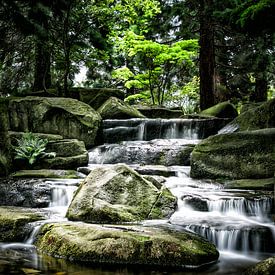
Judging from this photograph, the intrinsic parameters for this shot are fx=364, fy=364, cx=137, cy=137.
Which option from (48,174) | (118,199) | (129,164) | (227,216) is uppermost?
(129,164)

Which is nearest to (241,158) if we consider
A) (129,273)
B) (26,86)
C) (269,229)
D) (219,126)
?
(269,229)

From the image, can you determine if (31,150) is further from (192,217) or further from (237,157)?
(237,157)

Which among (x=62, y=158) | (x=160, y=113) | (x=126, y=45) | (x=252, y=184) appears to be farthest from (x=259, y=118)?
(x=126, y=45)

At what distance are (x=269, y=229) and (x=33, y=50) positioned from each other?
12335mm

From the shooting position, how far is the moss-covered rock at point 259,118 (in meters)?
9.66

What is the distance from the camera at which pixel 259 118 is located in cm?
1005

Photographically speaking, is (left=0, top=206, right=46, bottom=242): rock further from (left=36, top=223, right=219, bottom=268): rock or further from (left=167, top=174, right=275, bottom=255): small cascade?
(left=167, top=174, right=275, bottom=255): small cascade

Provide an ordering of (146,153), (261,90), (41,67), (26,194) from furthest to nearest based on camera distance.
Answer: (261,90)
(41,67)
(146,153)
(26,194)

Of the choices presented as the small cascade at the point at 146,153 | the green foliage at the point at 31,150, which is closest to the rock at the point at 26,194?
the green foliage at the point at 31,150

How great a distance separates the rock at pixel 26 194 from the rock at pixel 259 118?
586 centimetres

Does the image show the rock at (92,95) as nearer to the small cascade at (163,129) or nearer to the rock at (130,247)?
the small cascade at (163,129)

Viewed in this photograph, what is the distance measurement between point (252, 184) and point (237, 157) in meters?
0.97

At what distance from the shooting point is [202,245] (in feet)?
14.8

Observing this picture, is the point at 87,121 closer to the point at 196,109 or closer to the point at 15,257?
the point at 15,257
